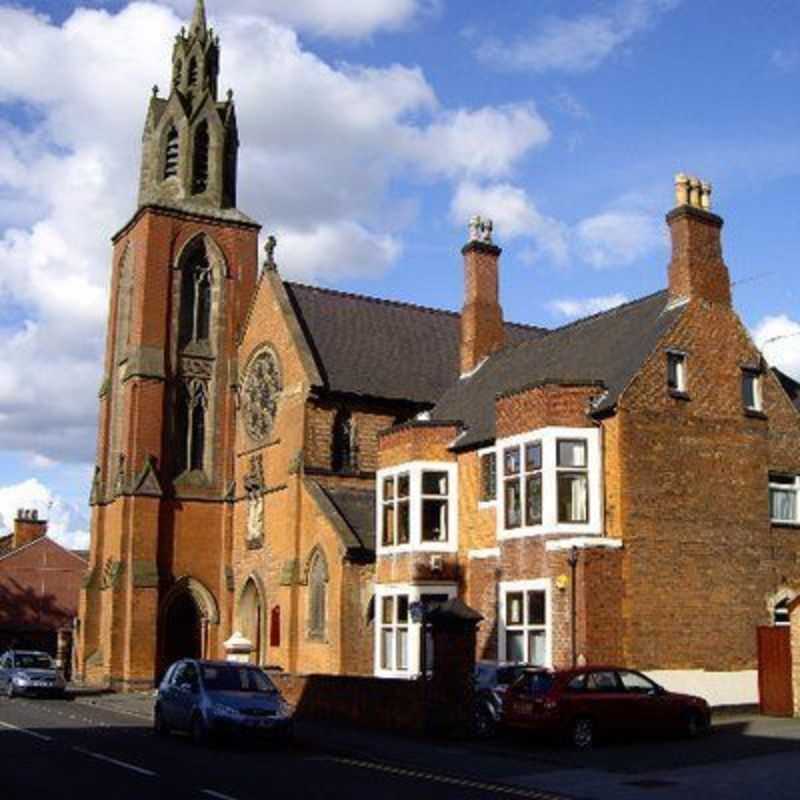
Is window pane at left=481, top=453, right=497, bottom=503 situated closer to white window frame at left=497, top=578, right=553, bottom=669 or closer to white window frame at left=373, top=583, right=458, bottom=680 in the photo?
white window frame at left=373, top=583, right=458, bottom=680

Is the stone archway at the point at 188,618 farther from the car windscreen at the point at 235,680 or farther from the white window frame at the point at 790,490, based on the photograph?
the white window frame at the point at 790,490

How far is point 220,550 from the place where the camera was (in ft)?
144

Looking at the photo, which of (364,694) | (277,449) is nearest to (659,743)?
(364,694)

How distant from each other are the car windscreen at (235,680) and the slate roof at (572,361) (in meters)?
9.31

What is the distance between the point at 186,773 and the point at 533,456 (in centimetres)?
1264

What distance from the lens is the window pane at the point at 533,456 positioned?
26.3m

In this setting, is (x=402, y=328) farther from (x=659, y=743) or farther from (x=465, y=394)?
(x=659, y=743)

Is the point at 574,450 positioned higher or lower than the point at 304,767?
higher

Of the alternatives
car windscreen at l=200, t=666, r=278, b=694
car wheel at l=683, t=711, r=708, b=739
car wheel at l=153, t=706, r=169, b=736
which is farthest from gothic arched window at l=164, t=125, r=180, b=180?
car wheel at l=683, t=711, r=708, b=739

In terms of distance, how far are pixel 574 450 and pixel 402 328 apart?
62.0ft

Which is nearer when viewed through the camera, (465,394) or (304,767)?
(304,767)

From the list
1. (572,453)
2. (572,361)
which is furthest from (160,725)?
(572,361)

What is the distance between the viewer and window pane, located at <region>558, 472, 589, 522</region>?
25672 mm

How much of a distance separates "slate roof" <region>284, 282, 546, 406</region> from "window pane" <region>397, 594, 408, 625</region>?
9.72 metres
